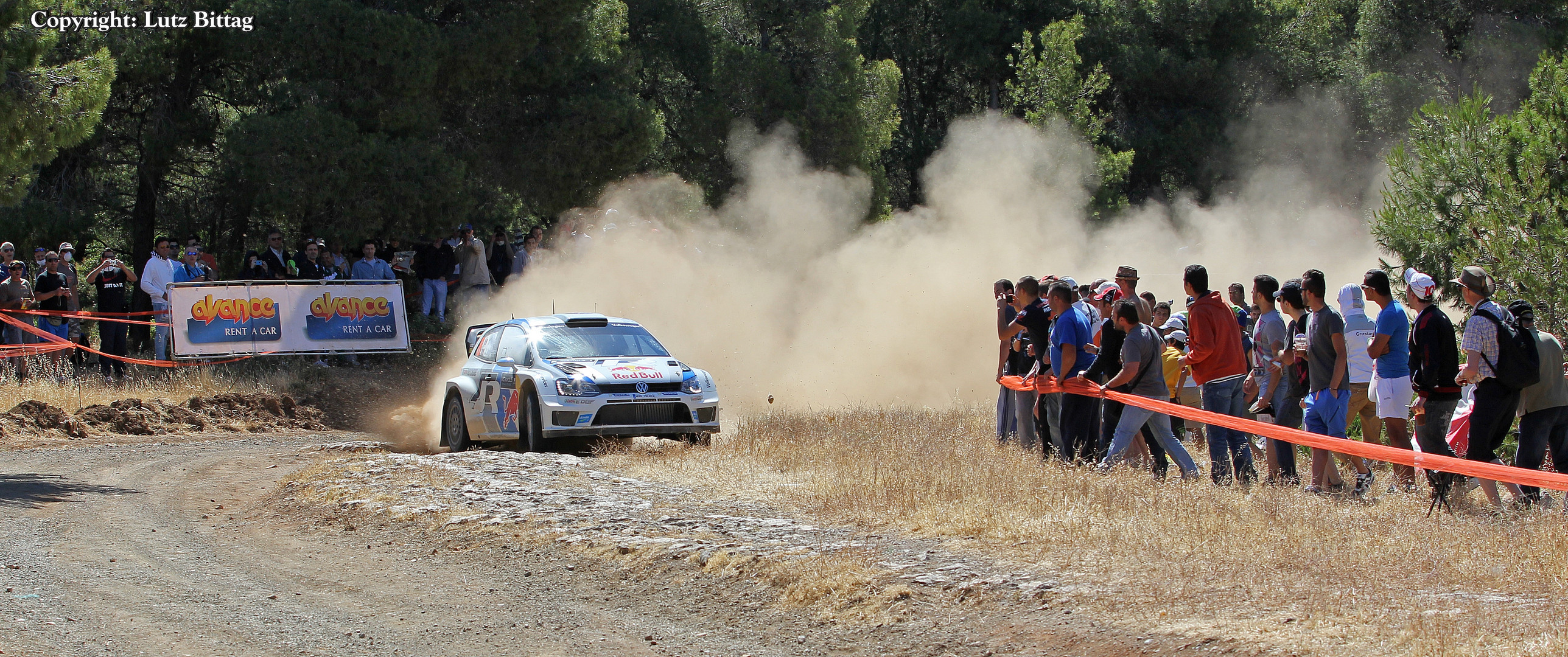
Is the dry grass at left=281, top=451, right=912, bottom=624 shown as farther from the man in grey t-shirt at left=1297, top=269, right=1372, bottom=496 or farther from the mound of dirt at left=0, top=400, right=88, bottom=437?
the mound of dirt at left=0, top=400, right=88, bottom=437

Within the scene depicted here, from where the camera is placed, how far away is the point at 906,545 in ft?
25.1

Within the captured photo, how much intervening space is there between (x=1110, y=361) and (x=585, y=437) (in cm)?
552

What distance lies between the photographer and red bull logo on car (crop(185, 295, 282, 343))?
59.2 feet

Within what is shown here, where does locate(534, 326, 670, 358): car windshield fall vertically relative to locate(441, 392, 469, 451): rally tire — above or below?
above

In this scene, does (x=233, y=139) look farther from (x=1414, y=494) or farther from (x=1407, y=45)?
(x=1407, y=45)

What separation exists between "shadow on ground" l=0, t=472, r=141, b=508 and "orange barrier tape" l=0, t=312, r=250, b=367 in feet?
19.4

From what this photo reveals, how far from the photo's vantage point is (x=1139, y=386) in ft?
33.1

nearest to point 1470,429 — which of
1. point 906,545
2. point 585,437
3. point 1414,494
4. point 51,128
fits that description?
point 1414,494

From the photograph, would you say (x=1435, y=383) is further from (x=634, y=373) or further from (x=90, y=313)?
(x=90, y=313)

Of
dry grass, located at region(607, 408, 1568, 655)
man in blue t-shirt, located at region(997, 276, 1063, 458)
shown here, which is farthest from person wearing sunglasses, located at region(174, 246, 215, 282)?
man in blue t-shirt, located at region(997, 276, 1063, 458)

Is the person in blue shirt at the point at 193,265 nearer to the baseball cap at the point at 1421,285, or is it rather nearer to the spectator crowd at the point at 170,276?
the spectator crowd at the point at 170,276

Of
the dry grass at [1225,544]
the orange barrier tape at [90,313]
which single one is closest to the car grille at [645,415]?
the dry grass at [1225,544]

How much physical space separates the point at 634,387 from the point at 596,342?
1238 mm

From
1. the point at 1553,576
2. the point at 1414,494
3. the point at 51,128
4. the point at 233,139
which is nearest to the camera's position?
the point at 1553,576
